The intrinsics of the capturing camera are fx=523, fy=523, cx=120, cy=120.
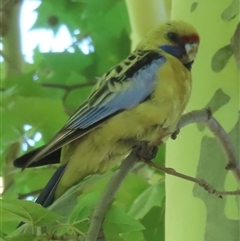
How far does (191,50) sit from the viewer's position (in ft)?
2.11

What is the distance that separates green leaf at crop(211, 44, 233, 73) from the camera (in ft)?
2.03

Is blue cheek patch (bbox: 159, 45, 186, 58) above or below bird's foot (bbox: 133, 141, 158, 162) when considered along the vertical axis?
above

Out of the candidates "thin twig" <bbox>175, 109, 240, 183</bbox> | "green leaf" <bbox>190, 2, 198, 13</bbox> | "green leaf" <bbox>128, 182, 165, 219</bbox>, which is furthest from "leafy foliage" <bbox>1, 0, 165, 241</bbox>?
"green leaf" <bbox>190, 2, 198, 13</bbox>

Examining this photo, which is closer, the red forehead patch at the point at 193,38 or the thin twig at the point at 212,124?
the thin twig at the point at 212,124

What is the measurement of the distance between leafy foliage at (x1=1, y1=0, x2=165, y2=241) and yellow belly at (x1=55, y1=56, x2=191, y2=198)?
0.03 metres

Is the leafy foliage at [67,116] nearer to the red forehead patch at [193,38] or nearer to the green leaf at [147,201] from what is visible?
the green leaf at [147,201]

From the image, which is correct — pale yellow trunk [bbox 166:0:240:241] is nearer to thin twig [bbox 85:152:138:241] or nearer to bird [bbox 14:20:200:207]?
bird [bbox 14:20:200:207]

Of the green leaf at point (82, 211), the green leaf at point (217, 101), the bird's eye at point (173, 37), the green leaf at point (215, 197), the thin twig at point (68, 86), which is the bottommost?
the green leaf at point (82, 211)

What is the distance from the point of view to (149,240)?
72cm

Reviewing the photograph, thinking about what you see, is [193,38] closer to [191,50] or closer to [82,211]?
[191,50]

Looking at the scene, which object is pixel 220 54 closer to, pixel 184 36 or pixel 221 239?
pixel 184 36

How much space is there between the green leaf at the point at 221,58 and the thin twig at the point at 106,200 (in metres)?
0.21

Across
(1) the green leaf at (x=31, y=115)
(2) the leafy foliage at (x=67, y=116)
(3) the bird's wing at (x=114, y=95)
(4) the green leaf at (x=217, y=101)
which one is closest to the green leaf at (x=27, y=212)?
(2) the leafy foliage at (x=67, y=116)

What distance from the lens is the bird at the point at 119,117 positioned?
0.58 m
